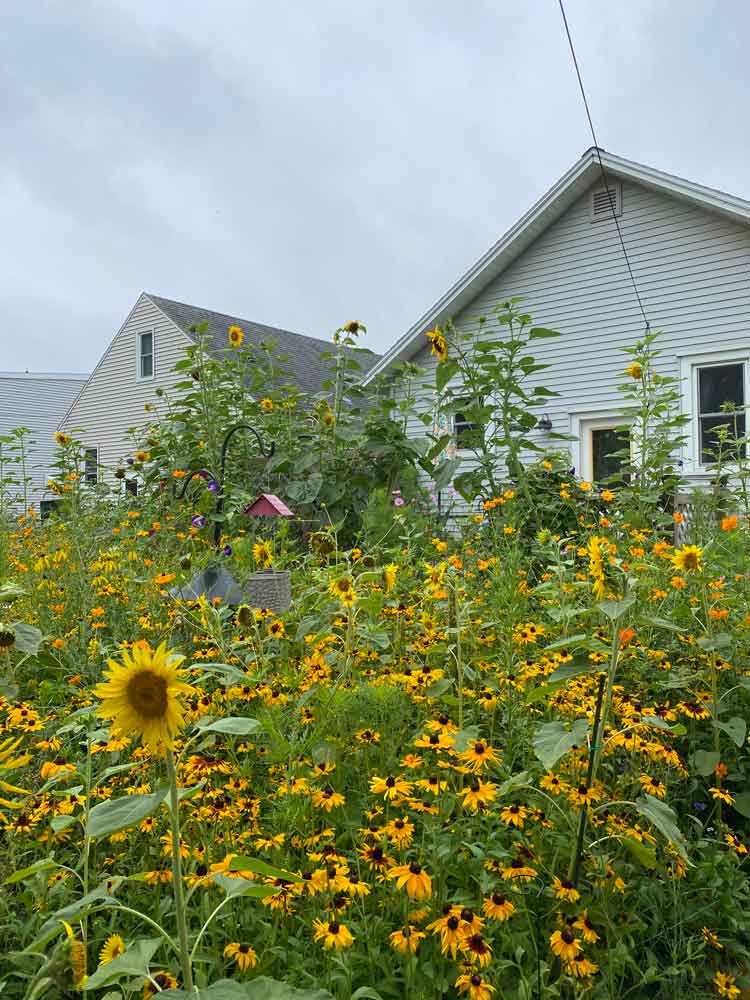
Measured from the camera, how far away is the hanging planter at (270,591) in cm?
241

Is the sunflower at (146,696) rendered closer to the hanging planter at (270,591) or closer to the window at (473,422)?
the hanging planter at (270,591)

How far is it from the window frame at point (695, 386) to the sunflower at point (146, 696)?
9.42 m

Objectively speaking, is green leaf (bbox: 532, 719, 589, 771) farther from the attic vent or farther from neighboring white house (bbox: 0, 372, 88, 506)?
neighboring white house (bbox: 0, 372, 88, 506)

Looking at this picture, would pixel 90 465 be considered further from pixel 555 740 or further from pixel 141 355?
pixel 141 355

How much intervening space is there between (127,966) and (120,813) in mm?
205

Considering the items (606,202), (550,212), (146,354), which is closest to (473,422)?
(550,212)

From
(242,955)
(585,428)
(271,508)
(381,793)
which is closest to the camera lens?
(242,955)

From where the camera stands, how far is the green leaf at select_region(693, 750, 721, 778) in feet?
6.29

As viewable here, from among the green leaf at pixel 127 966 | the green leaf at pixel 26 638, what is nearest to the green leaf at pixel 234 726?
the green leaf at pixel 127 966

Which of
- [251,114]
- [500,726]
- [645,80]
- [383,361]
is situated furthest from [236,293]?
[500,726]

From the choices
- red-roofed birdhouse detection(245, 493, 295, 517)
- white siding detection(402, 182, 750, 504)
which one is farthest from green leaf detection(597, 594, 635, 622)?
white siding detection(402, 182, 750, 504)

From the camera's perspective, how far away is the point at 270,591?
2418 millimetres

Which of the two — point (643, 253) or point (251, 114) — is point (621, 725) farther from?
point (251, 114)

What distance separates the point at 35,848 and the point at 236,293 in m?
43.9
